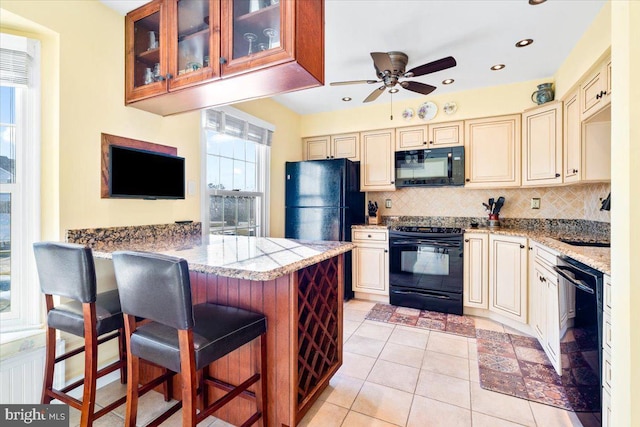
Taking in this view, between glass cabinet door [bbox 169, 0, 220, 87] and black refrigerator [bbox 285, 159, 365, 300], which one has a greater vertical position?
glass cabinet door [bbox 169, 0, 220, 87]

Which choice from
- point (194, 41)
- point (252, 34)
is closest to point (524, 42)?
point (252, 34)

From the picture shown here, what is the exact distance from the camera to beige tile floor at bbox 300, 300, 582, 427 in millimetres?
1634

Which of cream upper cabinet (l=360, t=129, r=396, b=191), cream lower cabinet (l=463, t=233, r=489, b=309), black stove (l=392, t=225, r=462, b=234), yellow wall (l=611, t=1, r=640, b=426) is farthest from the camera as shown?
cream upper cabinet (l=360, t=129, r=396, b=191)

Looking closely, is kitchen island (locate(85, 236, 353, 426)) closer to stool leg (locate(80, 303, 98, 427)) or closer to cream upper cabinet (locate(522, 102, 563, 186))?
stool leg (locate(80, 303, 98, 427))

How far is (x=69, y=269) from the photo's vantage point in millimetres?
1359

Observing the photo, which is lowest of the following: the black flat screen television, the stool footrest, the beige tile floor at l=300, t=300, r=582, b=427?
the beige tile floor at l=300, t=300, r=582, b=427

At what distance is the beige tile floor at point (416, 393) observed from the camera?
1634 mm

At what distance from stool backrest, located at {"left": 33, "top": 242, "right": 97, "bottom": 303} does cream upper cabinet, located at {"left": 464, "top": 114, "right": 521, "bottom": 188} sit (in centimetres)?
352

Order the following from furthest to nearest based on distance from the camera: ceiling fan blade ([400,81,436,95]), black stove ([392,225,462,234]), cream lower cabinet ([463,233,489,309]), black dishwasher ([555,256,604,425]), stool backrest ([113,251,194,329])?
black stove ([392,225,462,234]) → cream lower cabinet ([463,233,489,309]) → ceiling fan blade ([400,81,436,95]) → black dishwasher ([555,256,604,425]) → stool backrest ([113,251,194,329])

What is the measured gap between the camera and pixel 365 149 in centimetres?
394

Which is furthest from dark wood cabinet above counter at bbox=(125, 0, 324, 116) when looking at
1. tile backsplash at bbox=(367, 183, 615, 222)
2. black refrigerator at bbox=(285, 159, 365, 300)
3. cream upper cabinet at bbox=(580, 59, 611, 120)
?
tile backsplash at bbox=(367, 183, 615, 222)

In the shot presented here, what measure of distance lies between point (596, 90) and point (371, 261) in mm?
2555

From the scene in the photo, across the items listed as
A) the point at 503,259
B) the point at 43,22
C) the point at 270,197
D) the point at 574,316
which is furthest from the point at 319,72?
the point at 503,259

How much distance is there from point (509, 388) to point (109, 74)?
135 inches
